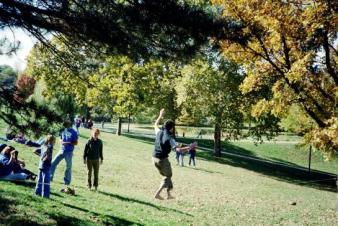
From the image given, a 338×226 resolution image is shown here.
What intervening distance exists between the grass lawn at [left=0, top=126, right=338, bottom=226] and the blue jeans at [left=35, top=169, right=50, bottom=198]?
0.90 feet

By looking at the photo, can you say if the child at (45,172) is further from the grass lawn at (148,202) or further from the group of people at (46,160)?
the grass lawn at (148,202)

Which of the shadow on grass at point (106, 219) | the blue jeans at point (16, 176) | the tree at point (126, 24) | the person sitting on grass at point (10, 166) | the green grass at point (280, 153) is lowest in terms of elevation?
the green grass at point (280, 153)

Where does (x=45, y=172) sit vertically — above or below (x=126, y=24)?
below

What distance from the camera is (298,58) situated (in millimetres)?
16109

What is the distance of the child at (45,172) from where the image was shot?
11242 mm

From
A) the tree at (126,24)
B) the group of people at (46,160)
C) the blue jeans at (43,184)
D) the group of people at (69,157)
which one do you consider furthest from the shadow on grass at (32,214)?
the tree at (126,24)

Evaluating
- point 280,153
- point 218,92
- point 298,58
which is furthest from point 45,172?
point 280,153

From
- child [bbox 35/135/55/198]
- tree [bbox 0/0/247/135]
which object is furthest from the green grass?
A: tree [bbox 0/0/247/135]

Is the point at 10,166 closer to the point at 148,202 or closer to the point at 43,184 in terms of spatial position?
the point at 43,184

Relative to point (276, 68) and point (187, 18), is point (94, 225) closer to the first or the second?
point (187, 18)

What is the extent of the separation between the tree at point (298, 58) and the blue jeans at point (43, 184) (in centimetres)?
682

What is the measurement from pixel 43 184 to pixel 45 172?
439 mm

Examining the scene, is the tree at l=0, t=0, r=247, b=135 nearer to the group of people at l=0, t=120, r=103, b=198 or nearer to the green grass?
the group of people at l=0, t=120, r=103, b=198

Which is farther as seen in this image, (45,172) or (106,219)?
(45,172)
